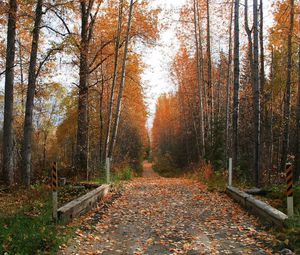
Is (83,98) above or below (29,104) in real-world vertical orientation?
above

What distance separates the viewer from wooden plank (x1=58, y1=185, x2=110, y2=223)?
7.63m

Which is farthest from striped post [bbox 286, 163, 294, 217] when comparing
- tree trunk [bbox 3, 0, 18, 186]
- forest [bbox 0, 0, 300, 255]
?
tree trunk [bbox 3, 0, 18, 186]

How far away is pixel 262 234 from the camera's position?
23.1ft

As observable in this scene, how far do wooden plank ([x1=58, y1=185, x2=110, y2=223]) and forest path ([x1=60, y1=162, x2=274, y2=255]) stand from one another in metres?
0.30

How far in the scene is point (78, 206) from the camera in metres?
8.69

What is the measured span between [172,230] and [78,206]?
7.88 feet

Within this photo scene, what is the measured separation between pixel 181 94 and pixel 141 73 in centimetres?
1336

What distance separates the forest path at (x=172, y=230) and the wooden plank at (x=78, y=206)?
0.30 metres

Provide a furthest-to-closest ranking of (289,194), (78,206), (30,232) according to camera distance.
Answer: (78,206), (289,194), (30,232)

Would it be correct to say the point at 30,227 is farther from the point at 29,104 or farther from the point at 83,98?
the point at 83,98

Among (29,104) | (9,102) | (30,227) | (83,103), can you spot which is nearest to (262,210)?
(30,227)

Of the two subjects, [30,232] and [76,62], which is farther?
[76,62]

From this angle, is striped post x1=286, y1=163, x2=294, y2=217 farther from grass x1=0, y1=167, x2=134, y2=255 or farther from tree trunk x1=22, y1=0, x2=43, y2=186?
tree trunk x1=22, y1=0, x2=43, y2=186

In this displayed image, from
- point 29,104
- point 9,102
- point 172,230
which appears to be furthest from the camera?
point 9,102
